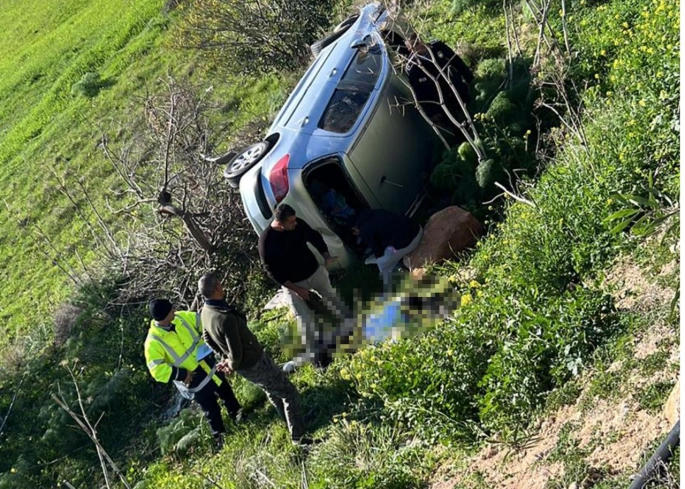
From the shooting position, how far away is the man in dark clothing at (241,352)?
21.2 feet

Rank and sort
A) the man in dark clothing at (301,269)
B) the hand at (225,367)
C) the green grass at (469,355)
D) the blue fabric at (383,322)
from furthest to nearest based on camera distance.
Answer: the man in dark clothing at (301,269), the blue fabric at (383,322), the hand at (225,367), the green grass at (469,355)

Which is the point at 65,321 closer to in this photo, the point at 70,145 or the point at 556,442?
the point at 70,145

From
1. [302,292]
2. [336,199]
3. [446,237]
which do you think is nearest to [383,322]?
[302,292]

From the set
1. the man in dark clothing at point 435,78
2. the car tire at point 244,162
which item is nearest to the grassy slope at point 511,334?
the man in dark clothing at point 435,78

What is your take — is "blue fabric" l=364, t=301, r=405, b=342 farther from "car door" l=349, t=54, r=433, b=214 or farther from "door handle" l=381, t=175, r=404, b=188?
"door handle" l=381, t=175, r=404, b=188

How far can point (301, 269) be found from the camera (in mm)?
7672

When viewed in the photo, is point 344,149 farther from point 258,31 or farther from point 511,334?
point 258,31

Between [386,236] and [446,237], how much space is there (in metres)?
0.64

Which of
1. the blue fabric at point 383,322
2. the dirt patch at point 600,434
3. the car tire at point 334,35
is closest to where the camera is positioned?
the dirt patch at point 600,434

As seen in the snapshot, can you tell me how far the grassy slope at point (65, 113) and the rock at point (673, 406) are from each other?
10.6 metres

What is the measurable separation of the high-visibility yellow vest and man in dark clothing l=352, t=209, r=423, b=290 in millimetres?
2042

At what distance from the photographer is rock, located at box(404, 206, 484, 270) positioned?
7867 millimetres

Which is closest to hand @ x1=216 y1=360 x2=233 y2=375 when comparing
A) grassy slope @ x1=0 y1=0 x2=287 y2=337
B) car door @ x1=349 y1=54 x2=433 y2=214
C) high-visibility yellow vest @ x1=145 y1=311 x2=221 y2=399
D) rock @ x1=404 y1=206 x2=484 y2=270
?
high-visibility yellow vest @ x1=145 y1=311 x2=221 y2=399

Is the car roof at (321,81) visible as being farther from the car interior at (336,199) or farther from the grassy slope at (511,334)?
the grassy slope at (511,334)
